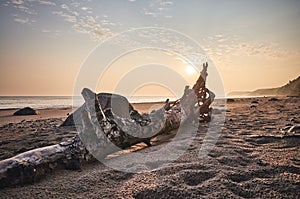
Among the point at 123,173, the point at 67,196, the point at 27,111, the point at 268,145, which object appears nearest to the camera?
the point at 67,196

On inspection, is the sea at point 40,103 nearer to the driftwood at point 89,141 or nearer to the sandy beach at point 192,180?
the driftwood at point 89,141

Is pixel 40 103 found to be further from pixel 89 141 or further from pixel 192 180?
pixel 192 180

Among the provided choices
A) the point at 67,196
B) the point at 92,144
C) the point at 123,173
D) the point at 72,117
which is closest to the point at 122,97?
the point at 72,117

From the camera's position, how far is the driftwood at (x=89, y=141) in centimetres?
239

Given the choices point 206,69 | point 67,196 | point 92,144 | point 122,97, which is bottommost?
point 67,196

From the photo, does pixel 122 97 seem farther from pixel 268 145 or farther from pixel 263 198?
pixel 263 198

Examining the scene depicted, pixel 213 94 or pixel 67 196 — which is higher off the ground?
pixel 213 94

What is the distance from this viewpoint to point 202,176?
241 centimetres

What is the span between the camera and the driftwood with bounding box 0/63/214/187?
2.39 metres

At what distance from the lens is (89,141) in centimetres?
320

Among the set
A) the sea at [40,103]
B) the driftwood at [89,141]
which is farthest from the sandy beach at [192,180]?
the sea at [40,103]

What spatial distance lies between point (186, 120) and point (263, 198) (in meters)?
4.84

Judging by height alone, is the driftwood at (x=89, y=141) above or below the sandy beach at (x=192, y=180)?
above

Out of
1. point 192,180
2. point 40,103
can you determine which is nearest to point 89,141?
point 192,180
